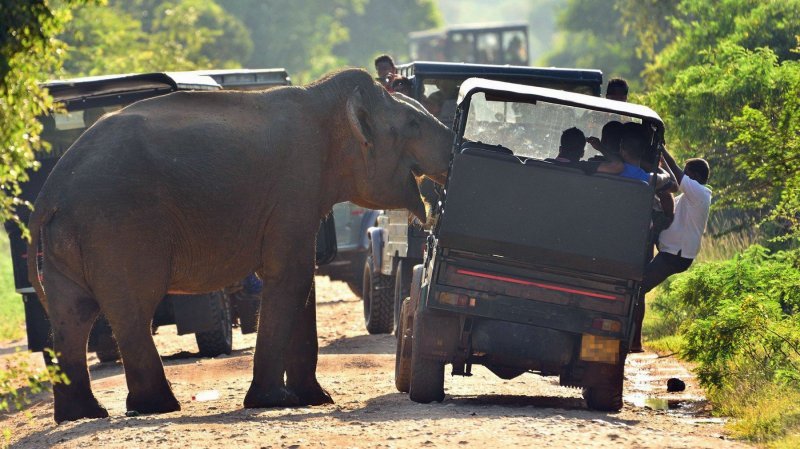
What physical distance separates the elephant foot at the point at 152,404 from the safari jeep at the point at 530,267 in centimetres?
186

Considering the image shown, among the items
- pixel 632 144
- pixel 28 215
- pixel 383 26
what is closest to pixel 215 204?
pixel 632 144

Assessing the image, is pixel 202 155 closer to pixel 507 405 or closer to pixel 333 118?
pixel 333 118

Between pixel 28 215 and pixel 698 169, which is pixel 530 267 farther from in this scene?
pixel 28 215

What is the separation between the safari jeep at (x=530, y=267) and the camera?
37.0ft

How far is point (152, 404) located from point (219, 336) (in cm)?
497

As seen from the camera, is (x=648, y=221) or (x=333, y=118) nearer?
(x=648, y=221)

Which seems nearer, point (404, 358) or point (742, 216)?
point (404, 358)

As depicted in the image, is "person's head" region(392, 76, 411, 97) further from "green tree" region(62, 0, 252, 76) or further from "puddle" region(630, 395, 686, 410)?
"puddle" region(630, 395, 686, 410)

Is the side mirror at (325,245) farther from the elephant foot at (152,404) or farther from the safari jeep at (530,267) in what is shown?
the safari jeep at (530,267)

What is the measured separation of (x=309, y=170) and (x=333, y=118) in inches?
21.2

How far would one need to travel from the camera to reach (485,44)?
70.1m

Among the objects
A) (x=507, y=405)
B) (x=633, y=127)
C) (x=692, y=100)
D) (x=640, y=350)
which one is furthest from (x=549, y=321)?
(x=692, y=100)

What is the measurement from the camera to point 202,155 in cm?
1182

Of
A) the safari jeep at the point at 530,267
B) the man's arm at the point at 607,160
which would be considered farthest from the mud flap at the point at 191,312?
the man's arm at the point at 607,160
